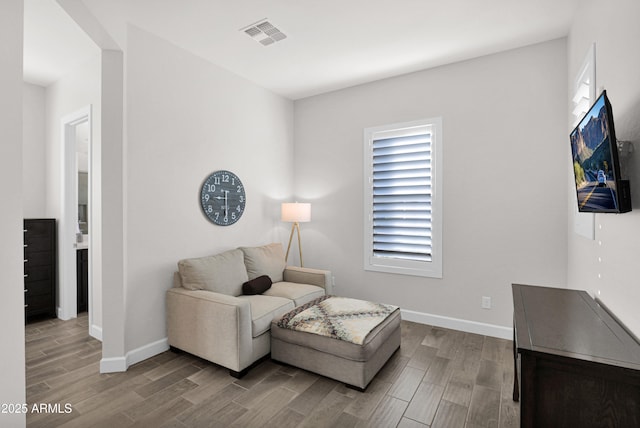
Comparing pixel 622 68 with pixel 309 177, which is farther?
pixel 309 177

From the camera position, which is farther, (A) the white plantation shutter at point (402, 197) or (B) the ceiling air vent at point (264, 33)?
(A) the white plantation shutter at point (402, 197)

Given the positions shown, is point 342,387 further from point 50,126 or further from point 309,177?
point 50,126

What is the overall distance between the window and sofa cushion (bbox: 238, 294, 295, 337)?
4.65ft

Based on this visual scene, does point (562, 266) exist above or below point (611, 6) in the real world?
below

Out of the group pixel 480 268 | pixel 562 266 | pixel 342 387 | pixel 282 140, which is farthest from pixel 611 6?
pixel 282 140

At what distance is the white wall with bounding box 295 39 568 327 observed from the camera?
305 cm

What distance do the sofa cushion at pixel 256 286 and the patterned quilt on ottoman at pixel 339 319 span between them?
58cm

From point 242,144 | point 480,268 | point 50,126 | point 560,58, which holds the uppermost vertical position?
point 560,58

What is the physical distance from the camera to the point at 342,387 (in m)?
2.43

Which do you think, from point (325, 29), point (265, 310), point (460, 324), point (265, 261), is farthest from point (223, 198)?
point (460, 324)

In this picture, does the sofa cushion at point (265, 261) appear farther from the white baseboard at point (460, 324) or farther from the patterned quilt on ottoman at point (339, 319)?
the white baseboard at point (460, 324)

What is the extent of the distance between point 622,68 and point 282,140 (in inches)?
142

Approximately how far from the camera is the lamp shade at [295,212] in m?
4.16

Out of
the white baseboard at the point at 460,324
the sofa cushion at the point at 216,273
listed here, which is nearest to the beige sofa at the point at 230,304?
the sofa cushion at the point at 216,273
